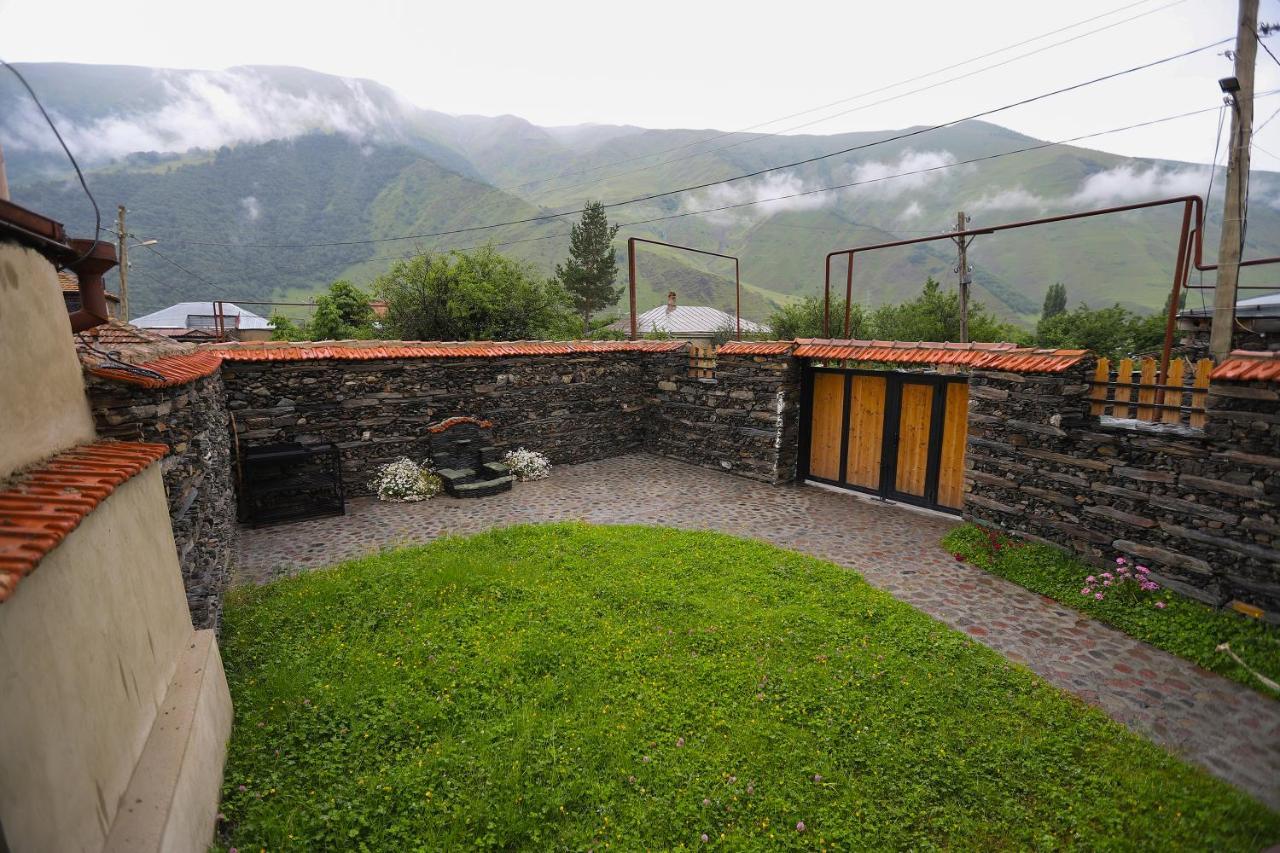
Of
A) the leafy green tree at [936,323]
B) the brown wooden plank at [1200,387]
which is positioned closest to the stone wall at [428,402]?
the brown wooden plank at [1200,387]

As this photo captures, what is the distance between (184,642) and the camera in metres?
4.38

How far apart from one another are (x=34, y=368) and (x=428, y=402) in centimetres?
871

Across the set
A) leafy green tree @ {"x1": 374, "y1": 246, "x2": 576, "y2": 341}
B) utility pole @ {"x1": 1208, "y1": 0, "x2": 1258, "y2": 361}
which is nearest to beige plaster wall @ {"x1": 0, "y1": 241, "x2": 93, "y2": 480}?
utility pole @ {"x1": 1208, "y1": 0, "x2": 1258, "y2": 361}

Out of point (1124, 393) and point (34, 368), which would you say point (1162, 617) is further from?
point (34, 368)

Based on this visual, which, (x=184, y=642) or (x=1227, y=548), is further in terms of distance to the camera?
(x=1227, y=548)

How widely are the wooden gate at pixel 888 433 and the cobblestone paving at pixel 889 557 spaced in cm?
52

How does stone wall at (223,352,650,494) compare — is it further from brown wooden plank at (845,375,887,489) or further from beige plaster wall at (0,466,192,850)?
beige plaster wall at (0,466,192,850)

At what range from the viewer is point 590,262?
4706 cm

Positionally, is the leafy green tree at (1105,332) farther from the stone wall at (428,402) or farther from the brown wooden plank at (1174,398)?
the stone wall at (428,402)

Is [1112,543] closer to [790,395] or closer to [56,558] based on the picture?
[790,395]

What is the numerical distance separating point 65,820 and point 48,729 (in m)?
0.39

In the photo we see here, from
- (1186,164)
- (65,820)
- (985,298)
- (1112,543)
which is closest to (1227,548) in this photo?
(1112,543)

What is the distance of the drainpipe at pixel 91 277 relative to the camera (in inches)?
158

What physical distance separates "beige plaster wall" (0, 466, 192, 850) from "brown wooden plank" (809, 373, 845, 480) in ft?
35.5
